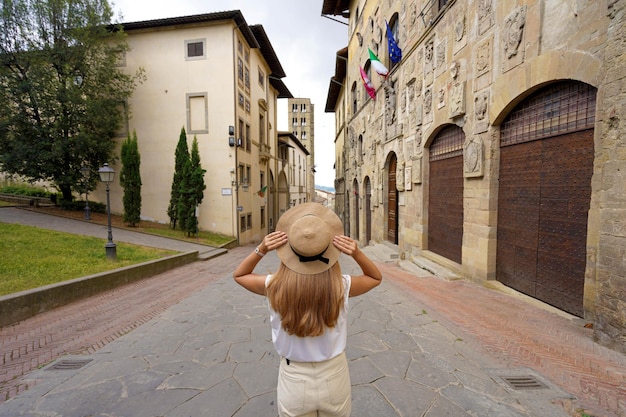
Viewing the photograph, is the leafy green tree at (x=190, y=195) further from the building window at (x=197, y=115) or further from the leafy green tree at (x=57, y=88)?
the leafy green tree at (x=57, y=88)

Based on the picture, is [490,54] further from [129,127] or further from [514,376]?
[129,127]

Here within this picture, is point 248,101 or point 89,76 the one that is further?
point 248,101

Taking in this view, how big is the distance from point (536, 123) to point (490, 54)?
1915mm

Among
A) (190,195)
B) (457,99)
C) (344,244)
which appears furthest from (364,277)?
(190,195)

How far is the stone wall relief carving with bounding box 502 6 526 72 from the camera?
5230mm

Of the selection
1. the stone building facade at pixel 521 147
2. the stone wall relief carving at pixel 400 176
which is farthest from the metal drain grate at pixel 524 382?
the stone wall relief carving at pixel 400 176

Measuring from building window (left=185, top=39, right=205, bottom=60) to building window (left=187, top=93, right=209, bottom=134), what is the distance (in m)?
2.54

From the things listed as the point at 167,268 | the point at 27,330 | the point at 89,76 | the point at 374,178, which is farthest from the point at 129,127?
the point at 27,330

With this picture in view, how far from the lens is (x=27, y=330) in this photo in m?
4.84

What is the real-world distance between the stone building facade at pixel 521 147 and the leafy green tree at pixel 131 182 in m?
14.7

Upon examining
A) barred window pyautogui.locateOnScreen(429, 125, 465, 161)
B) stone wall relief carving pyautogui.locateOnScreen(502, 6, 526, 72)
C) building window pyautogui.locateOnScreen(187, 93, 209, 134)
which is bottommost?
barred window pyautogui.locateOnScreen(429, 125, 465, 161)

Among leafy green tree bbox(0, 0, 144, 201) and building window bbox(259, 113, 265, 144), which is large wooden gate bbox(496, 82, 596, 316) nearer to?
leafy green tree bbox(0, 0, 144, 201)

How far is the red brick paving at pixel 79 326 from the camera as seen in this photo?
3709mm

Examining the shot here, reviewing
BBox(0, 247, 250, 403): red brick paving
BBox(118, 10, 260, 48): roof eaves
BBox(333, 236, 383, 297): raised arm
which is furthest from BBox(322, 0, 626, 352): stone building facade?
BBox(118, 10, 260, 48): roof eaves
